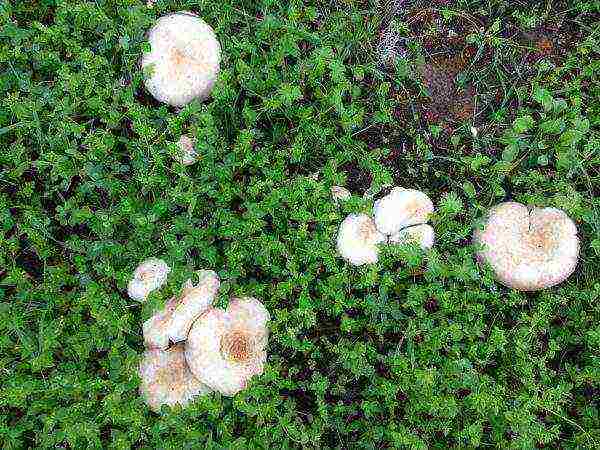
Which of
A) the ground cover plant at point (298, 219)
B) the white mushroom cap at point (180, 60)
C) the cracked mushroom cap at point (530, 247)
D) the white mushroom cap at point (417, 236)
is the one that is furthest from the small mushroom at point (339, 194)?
the white mushroom cap at point (180, 60)

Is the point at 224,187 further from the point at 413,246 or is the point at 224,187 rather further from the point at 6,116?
the point at 6,116

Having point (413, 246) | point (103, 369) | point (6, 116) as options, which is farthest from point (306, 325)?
point (6, 116)

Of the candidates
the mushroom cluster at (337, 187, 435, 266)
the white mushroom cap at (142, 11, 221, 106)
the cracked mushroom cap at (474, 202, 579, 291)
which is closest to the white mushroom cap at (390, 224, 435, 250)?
the mushroom cluster at (337, 187, 435, 266)

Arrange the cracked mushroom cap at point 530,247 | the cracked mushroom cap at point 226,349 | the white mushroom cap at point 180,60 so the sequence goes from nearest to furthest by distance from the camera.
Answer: the cracked mushroom cap at point 226,349
the cracked mushroom cap at point 530,247
the white mushroom cap at point 180,60

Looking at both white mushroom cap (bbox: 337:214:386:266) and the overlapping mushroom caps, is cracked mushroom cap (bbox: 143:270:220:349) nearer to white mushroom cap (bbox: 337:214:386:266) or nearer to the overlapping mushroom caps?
white mushroom cap (bbox: 337:214:386:266)

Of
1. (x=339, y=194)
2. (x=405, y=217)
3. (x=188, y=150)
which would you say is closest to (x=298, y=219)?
(x=339, y=194)

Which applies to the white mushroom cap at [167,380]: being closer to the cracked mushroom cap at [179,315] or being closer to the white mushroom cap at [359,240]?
the cracked mushroom cap at [179,315]

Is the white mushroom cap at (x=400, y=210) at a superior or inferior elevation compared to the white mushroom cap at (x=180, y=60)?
inferior
